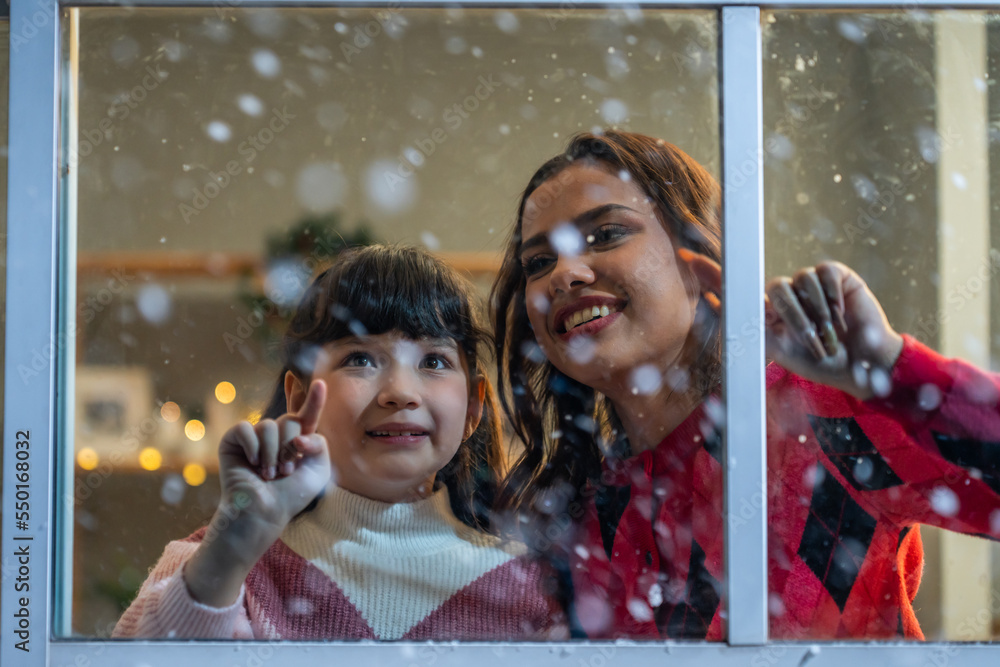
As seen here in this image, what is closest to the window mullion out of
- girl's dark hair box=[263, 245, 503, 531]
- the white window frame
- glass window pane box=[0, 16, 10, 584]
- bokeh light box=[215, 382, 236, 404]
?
the white window frame

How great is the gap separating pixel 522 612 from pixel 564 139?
1.38 ft

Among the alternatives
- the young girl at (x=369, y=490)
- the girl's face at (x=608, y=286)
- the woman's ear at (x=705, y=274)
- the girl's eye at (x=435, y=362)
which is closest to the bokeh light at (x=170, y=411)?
the young girl at (x=369, y=490)

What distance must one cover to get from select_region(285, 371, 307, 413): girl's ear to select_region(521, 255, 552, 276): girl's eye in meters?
0.22

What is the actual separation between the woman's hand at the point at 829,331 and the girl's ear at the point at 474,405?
0.23 m

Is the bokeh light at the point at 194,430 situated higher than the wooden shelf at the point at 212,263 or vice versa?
the wooden shelf at the point at 212,263

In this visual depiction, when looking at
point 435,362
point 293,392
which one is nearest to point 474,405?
point 435,362

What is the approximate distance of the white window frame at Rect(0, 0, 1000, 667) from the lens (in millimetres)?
515

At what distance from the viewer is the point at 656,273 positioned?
66cm

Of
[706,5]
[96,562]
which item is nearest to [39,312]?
[96,562]

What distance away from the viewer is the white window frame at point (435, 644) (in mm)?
515

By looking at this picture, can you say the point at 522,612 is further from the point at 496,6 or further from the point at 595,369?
the point at 496,6

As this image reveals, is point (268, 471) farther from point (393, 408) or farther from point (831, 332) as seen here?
point (831, 332)

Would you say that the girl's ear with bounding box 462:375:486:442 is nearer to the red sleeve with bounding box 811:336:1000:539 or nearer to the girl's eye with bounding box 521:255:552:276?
the girl's eye with bounding box 521:255:552:276

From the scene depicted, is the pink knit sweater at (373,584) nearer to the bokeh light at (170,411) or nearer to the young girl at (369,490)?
the young girl at (369,490)
